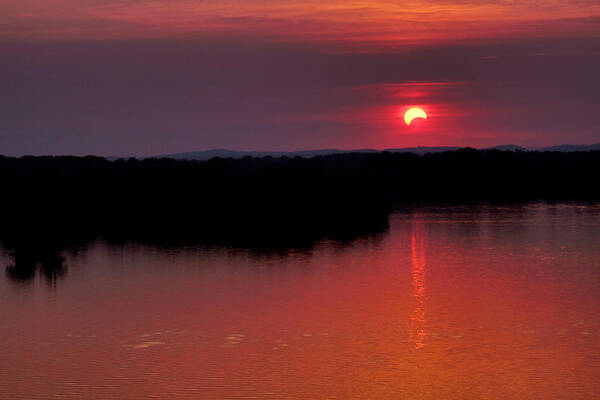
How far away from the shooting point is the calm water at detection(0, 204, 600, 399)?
18.6 metres

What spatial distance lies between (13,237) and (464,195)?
4711 cm

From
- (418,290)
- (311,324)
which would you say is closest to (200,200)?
(418,290)

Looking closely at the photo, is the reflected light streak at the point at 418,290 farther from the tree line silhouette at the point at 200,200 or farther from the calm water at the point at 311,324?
the tree line silhouette at the point at 200,200

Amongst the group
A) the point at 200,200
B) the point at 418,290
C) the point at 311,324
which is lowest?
the point at 311,324

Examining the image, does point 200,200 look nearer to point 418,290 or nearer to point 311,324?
point 418,290

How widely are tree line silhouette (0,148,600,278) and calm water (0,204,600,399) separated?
592 cm

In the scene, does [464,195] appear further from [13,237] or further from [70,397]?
[70,397]

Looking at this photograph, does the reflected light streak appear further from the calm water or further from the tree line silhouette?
the tree line silhouette

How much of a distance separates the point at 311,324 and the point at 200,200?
3888 cm

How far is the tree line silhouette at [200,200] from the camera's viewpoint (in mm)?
46625

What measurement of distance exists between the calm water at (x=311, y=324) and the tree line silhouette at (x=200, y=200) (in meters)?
5.92

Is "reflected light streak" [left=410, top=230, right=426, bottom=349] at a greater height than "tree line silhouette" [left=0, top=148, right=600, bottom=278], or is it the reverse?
"tree line silhouette" [left=0, top=148, right=600, bottom=278]

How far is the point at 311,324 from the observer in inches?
955

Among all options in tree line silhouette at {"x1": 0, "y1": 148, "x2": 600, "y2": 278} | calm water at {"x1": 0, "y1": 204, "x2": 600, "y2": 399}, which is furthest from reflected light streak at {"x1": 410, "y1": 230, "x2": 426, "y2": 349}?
tree line silhouette at {"x1": 0, "y1": 148, "x2": 600, "y2": 278}
